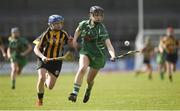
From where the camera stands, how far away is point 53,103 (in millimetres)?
17766

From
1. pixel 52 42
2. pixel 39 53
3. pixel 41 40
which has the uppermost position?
pixel 41 40

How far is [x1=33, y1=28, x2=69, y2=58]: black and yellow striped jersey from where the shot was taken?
54.6 feet

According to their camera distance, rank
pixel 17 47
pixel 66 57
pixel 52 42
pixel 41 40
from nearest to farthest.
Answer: pixel 66 57
pixel 41 40
pixel 52 42
pixel 17 47

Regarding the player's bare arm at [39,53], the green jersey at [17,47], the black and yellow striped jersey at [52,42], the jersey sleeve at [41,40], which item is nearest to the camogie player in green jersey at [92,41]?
the black and yellow striped jersey at [52,42]

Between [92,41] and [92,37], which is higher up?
[92,37]

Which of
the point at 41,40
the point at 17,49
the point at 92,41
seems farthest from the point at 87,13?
the point at 41,40

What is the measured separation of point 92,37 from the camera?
55.4ft

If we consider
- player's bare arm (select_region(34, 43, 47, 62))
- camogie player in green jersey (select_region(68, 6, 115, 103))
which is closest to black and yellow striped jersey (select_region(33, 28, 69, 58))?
player's bare arm (select_region(34, 43, 47, 62))

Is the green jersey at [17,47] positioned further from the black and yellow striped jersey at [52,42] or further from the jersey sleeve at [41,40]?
the jersey sleeve at [41,40]

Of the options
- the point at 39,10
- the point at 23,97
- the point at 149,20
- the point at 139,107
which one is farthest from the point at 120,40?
the point at 139,107

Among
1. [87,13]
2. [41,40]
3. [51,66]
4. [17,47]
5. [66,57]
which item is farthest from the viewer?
[87,13]

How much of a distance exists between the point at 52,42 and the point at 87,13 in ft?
138

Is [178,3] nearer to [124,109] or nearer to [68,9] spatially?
[68,9]

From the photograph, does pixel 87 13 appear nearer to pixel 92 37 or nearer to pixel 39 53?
pixel 92 37
